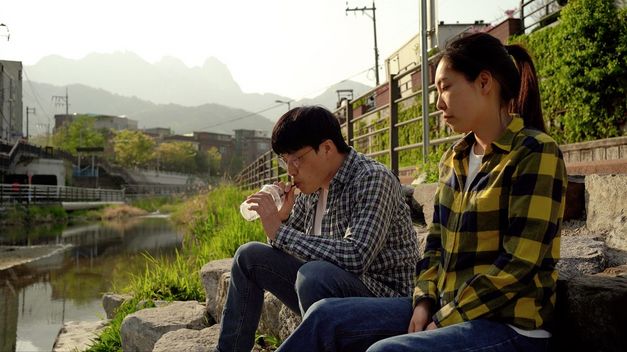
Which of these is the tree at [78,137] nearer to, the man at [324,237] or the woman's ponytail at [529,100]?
the man at [324,237]

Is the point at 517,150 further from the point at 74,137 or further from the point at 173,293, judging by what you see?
the point at 74,137

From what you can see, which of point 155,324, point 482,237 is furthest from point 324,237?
point 155,324

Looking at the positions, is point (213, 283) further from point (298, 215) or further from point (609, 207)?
point (609, 207)

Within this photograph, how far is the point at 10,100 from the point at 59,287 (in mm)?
27762

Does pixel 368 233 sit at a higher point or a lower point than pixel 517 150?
lower

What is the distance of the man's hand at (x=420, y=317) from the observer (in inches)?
48.2

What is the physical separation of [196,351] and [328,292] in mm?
1086

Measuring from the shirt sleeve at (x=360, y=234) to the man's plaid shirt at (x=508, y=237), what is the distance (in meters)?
0.30

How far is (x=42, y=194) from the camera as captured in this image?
21719mm

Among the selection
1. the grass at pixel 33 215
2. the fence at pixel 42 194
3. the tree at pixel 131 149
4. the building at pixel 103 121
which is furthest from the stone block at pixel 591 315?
the building at pixel 103 121

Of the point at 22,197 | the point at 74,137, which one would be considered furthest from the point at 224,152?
the point at 22,197

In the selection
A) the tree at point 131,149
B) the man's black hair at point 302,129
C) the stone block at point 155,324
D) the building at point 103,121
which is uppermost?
the building at point 103,121

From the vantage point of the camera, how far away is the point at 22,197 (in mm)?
19312

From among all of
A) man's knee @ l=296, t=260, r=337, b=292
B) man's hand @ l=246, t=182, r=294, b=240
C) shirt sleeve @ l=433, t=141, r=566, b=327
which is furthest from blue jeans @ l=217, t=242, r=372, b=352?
shirt sleeve @ l=433, t=141, r=566, b=327
